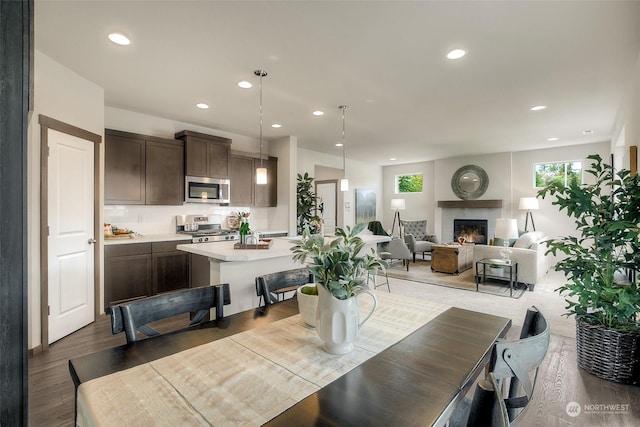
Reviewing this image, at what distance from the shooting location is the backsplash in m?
4.31

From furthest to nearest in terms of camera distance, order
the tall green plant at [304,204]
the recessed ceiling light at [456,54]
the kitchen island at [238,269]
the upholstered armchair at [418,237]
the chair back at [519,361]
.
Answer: the upholstered armchair at [418,237]
the tall green plant at [304,204]
the recessed ceiling light at [456,54]
the kitchen island at [238,269]
the chair back at [519,361]

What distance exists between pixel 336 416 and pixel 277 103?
12.5 feet

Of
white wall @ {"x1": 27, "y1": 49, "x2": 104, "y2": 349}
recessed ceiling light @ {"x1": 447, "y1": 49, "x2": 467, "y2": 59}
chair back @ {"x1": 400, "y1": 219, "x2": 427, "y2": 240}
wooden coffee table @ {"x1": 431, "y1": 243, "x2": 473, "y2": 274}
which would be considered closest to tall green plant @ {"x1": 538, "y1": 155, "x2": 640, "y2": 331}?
recessed ceiling light @ {"x1": 447, "y1": 49, "x2": 467, "y2": 59}

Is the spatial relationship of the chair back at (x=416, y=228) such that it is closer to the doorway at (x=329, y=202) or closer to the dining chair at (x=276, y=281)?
the doorway at (x=329, y=202)

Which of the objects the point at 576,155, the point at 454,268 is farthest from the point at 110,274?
the point at 576,155

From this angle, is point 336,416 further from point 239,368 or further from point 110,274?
point 110,274

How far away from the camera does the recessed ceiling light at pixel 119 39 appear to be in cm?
244

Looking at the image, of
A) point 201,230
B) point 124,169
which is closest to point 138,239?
point 124,169

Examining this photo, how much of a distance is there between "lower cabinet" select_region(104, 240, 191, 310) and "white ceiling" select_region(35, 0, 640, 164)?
188 cm

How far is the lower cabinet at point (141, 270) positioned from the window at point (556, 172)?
7.62 metres

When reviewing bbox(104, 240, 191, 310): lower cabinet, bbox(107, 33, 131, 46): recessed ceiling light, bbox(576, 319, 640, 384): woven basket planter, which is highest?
bbox(107, 33, 131, 46): recessed ceiling light

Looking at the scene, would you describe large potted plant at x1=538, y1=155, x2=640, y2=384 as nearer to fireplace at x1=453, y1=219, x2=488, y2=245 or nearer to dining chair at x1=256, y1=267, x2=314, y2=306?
dining chair at x1=256, y1=267, x2=314, y2=306

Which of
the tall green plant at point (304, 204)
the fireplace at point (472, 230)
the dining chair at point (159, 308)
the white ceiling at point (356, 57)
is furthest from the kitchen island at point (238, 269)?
the fireplace at point (472, 230)

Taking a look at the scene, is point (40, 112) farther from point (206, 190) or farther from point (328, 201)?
point (328, 201)
